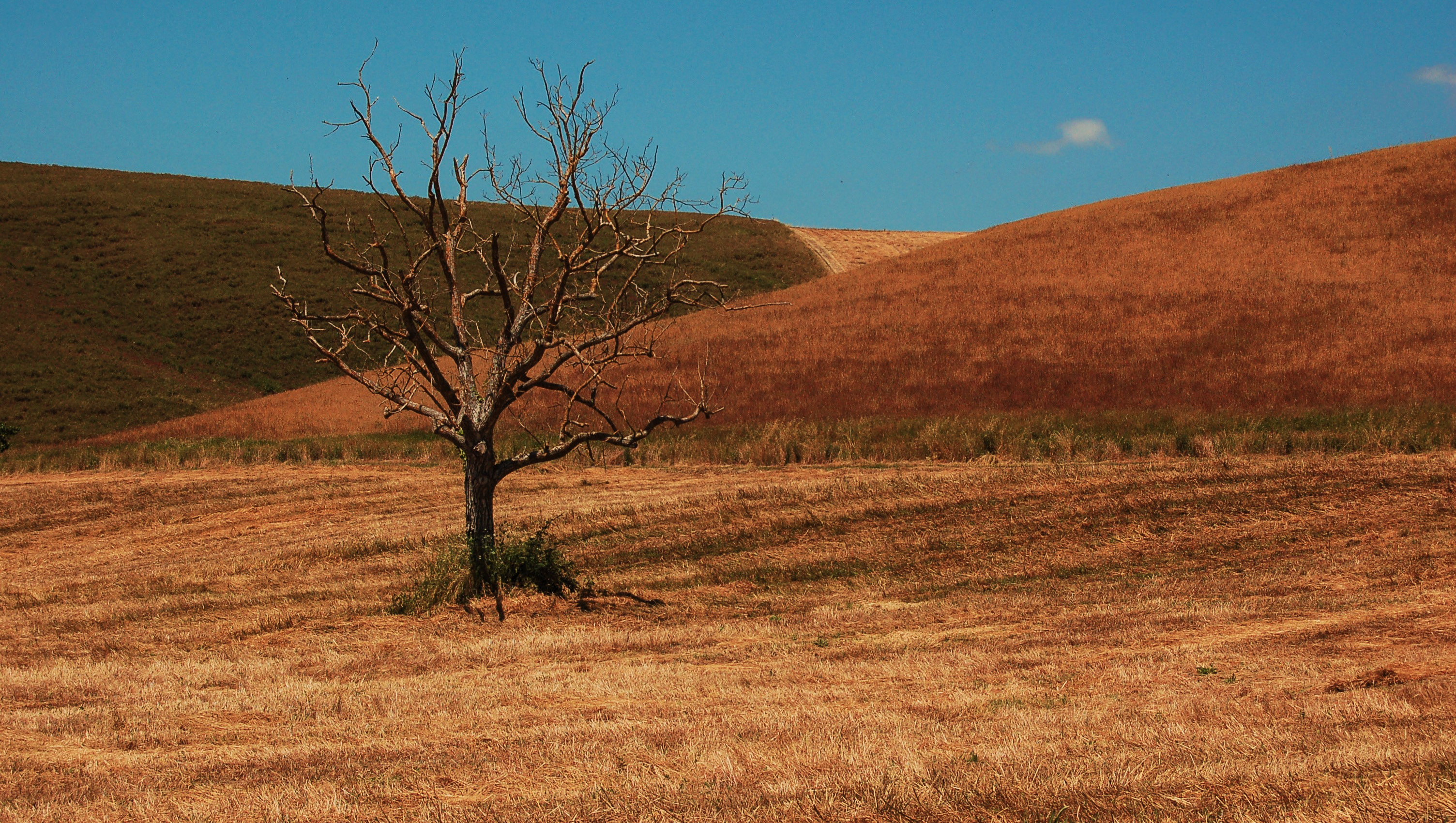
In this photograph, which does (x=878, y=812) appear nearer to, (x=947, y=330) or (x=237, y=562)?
(x=237, y=562)

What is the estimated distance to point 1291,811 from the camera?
14.3ft

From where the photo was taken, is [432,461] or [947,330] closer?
[432,461]

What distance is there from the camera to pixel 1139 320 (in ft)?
95.7

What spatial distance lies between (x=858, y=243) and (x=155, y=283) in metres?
50.8

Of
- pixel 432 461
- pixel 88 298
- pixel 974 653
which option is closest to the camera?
pixel 974 653

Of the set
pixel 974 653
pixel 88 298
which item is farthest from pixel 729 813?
pixel 88 298

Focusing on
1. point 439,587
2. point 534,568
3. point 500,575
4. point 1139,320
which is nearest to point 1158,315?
point 1139,320

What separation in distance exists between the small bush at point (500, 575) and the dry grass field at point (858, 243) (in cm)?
6297

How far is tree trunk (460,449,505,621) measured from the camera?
39.4 feet

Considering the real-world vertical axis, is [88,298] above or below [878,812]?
above

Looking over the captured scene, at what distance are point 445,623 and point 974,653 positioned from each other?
18.8 feet

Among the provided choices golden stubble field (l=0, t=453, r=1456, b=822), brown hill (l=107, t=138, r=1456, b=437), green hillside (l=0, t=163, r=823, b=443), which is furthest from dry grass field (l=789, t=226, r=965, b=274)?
golden stubble field (l=0, t=453, r=1456, b=822)

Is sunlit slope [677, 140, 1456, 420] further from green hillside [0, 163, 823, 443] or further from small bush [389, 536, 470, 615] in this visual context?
Result: green hillside [0, 163, 823, 443]

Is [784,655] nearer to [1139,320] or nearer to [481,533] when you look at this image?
[481,533]
